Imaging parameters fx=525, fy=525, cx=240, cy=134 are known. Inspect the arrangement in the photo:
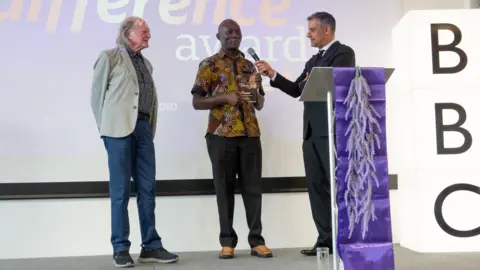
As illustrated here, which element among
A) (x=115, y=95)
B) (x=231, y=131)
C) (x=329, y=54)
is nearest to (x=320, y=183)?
(x=231, y=131)

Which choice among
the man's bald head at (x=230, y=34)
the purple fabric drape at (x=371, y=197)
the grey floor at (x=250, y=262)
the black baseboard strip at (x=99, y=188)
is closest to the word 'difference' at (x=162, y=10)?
the man's bald head at (x=230, y=34)

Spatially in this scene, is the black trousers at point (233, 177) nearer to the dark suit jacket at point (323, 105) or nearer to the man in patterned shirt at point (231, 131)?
the man in patterned shirt at point (231, 131)

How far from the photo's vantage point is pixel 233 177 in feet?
11.4

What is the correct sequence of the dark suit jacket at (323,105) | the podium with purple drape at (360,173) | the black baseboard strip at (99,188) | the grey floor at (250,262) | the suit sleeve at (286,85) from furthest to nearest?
1. the black baseboard strip at (99,188)
2. the suit sleeve at (286,85)
3. the dark suit jacket at (323,105)
4. the grey floor at (250,262)
5. the podium with purple drape at (360,173)

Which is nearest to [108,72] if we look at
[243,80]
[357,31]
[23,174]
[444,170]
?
[243,80]

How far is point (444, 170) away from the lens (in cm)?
367

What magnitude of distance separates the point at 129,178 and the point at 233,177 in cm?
70

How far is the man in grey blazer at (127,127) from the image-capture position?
3.12 metres

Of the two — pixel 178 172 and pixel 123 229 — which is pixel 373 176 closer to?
pixel 123 229

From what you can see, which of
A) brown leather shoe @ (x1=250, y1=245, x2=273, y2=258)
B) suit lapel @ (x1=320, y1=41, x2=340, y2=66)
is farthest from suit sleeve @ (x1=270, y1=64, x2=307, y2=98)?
brown leather shoe @ (x1=250, y1=245, x2=273, y2=258)

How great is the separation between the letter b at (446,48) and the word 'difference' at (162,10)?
1129 millimetres

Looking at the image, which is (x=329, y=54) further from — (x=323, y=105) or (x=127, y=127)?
(x=127, y=127)

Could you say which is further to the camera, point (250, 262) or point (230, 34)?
point (230, 34)

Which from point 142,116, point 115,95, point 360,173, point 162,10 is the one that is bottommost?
point 360,173
